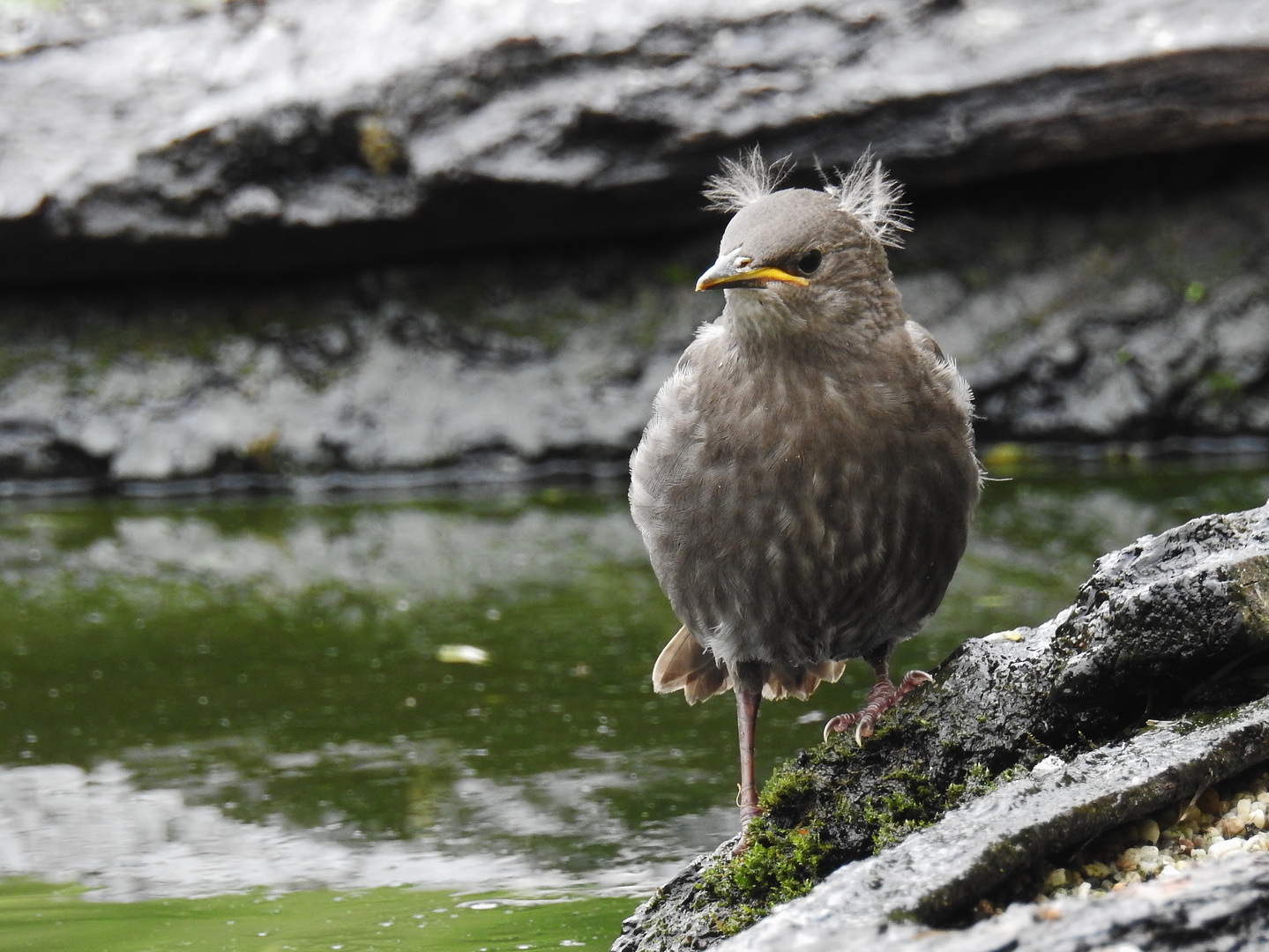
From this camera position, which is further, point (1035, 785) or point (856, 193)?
point (856, 193)

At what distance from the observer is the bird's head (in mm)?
3021

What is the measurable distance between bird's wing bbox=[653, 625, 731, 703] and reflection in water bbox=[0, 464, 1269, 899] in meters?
0.29

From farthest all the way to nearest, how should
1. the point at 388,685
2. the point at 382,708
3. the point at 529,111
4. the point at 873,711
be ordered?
the point at 529,111 < the point at 388,685 < the point at 382,708 < the point at 873,711

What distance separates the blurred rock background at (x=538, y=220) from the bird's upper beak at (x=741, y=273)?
478 centimetres

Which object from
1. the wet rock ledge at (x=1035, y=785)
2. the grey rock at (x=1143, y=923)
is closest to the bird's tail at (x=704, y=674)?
the wet rock ledge at (x=1035, y=785)

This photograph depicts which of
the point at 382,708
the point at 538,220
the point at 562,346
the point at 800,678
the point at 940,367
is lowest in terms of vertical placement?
the point at 382,708

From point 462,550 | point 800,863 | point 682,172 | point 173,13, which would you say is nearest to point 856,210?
point 800,863

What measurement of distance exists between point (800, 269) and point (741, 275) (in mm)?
158

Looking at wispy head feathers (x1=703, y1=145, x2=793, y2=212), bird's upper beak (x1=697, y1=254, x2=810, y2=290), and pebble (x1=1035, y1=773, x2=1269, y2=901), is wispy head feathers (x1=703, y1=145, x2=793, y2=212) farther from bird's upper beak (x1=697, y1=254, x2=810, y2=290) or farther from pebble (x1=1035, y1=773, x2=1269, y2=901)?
pebble (x1=1035, y1=773, x2=1269, y2=901)

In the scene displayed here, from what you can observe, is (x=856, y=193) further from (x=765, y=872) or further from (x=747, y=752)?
(x=765, y=872)

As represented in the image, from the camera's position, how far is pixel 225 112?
8062mm

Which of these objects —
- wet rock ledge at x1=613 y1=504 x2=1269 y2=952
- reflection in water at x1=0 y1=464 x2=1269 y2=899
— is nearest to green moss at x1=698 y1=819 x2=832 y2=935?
wet rock ledge at x1=613 y1=504 x2=1269 y2=952

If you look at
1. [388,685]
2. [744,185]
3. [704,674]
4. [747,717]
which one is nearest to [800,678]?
[704,674]

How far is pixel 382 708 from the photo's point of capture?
4.67 metres
